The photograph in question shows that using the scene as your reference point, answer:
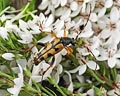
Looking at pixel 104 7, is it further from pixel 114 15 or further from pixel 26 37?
pixel 26 37

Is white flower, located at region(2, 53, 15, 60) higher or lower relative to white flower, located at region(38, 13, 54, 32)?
lower

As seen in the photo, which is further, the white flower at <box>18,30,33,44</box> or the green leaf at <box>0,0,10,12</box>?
the green leaf at <box>0,0,10,12</box>

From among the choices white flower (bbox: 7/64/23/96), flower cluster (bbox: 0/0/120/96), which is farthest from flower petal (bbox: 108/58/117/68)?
white flower (bbox: 7/64/23/96)

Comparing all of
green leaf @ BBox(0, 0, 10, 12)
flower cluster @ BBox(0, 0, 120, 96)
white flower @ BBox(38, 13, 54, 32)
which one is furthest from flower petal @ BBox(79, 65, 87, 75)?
green leaf @ BBox(0, 0, 10, 12)

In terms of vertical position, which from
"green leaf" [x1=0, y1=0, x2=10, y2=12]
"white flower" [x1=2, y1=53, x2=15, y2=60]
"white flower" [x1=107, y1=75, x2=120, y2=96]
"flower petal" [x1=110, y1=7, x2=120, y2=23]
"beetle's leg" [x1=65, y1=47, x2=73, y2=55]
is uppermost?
"green leaf" [x1=0, y1=0, x2=10, y2=12]

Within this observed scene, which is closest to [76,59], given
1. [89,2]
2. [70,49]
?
[70,49]

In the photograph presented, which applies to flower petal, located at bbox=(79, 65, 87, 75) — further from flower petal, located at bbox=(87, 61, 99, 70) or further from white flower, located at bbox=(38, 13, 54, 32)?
white flower, located at bbox=(38, 13, 54, 32)

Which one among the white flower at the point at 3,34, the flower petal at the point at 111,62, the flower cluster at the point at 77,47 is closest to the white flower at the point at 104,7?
the flower cluster at the point at 77,47

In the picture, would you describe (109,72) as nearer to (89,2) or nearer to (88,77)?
(88,77)
